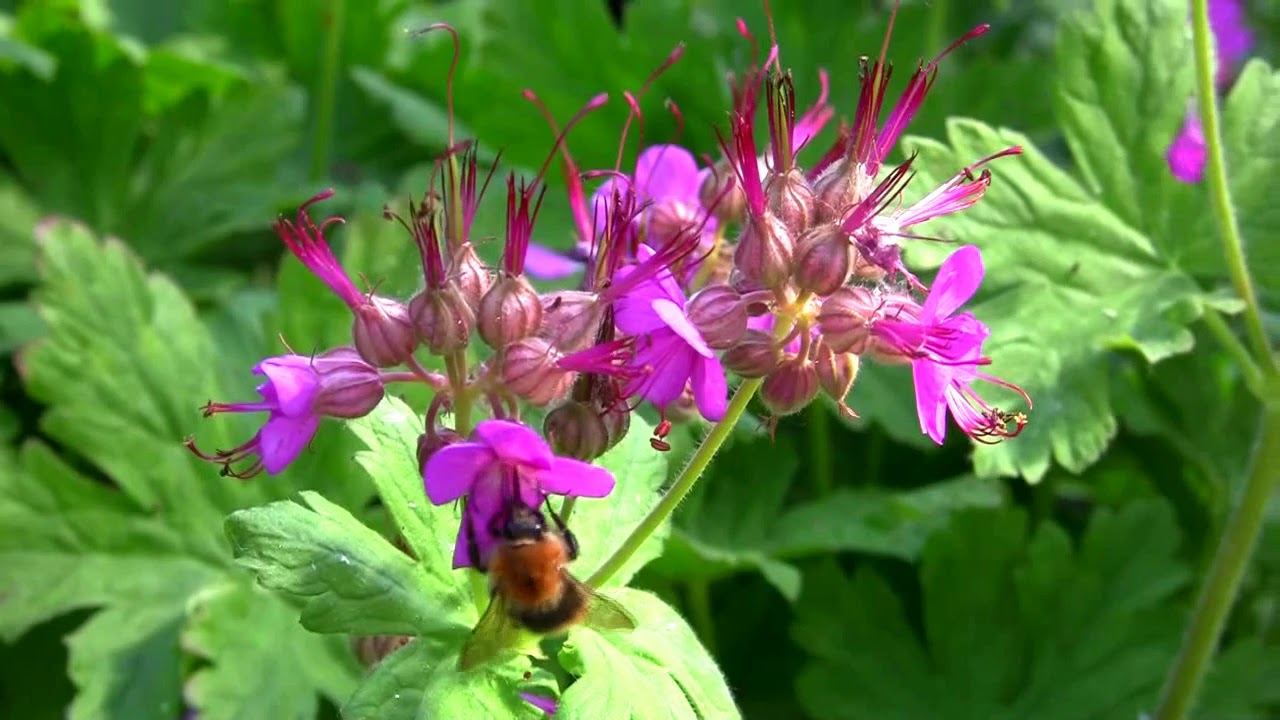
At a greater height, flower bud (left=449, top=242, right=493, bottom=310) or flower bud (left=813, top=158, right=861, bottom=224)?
flower bud (left=813, top=158, right=861, bottom=224)

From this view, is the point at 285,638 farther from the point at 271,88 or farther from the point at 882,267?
the point at 271,88

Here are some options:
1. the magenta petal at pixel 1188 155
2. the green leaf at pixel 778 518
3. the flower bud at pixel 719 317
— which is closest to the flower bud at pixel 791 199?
the flower bud at pixel 719 317

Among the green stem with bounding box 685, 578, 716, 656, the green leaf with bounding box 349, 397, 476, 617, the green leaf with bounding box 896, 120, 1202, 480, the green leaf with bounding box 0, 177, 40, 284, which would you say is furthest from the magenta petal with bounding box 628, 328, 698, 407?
the green leaf with bounding box 0, 177, 40, 284

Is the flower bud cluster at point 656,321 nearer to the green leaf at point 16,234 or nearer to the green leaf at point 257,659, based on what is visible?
the green leaf at point 257,659

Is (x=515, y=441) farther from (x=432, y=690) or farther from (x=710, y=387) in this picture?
(x=432, y=690)

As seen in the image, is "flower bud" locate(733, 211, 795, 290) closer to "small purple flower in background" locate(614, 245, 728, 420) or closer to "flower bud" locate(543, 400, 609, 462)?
"small purple flower in background" locate(614, 245, 728, 420)

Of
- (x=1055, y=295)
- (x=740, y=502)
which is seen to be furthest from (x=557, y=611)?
(x=740, y=502)
